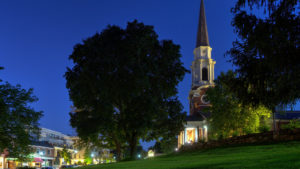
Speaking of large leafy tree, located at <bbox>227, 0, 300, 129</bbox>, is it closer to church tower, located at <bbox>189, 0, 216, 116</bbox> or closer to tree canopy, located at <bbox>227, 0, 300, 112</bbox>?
tree canopy, located at <bbox>227, 0, 300, 112</bbox>

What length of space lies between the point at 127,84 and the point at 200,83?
148 ft

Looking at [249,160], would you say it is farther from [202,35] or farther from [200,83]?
[202,35]

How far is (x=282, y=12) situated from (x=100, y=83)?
63.1 feet

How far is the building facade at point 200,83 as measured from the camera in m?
57.3

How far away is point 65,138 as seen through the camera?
415 feet

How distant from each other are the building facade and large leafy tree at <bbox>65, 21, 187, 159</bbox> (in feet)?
86.6

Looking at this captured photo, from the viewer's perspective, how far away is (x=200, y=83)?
69500mm

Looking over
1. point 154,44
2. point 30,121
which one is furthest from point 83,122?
point 154,44

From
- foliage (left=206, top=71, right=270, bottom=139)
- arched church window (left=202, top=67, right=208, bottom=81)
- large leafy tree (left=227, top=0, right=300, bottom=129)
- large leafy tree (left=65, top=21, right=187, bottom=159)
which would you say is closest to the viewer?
large leafy tree (left=227, top=0, right=300, bottom=129)

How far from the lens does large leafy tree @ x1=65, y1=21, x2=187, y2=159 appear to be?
88.2 ft

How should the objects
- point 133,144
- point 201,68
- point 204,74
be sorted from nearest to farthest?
point 133,144
point 204,74
point 201,68

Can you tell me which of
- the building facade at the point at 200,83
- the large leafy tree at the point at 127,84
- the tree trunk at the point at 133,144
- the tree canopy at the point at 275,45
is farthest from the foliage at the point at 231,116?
the tree canopy at the point at 275,45

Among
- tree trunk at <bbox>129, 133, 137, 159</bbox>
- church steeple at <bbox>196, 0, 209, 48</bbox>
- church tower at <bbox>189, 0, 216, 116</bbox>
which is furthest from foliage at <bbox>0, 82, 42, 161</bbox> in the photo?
church steeple at <bbox>196, 0, 209, 48</bbox>

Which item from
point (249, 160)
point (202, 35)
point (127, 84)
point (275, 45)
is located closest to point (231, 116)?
point (127, 84)
